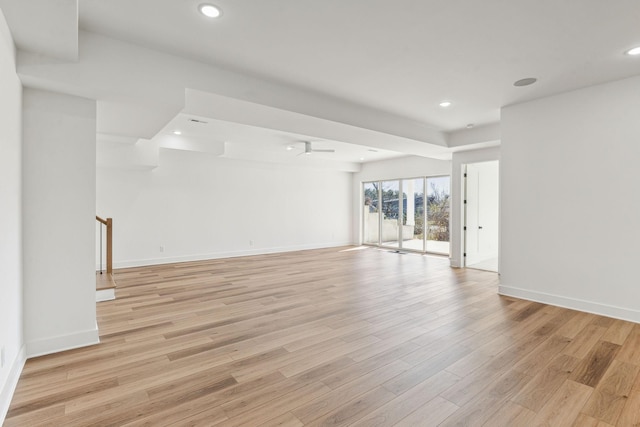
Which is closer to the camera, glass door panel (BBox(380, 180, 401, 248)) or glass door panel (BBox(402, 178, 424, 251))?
glass door panel (BBox(402, 178, 424, 251))

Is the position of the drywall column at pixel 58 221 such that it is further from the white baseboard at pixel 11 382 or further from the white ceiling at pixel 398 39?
the white ceiling at pixel 398 39

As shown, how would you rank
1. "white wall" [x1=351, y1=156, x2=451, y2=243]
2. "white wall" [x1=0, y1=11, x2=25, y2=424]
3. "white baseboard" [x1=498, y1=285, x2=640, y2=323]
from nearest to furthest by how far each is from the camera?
"white wall" [x1=0, y1=11, x2=25, y2=424] → "white baseboard" [x1=498, y1=285, x2=640, y2=323] → "white wall" [x1=351, y1=156, x2=451, y2=243]

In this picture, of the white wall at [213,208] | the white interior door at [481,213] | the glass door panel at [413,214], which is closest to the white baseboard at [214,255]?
the white wall at [213,208]

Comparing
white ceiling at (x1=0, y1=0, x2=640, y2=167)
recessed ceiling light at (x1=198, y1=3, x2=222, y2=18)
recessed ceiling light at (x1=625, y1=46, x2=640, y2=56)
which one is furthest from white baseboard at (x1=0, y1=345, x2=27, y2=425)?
recessed ceiling light at (x1=625, y1=46, x2=640, y2=56)

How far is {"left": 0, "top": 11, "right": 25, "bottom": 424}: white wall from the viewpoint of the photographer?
6.60 feet

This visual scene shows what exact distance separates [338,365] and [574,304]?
3.39 metres

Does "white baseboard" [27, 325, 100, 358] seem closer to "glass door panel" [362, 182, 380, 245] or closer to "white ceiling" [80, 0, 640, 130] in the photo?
"white ceiling" [80, 0, 640, 130]

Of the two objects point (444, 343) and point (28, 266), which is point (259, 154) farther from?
point (444, 343)

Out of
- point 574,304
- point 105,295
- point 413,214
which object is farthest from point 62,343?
point 413,214

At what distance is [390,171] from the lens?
9.43 m

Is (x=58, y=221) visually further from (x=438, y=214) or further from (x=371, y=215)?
(x=371, y=215)

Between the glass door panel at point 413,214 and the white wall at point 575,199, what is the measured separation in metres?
4.26

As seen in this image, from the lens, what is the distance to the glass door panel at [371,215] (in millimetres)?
10273

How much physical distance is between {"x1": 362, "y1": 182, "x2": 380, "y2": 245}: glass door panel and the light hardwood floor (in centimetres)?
584
